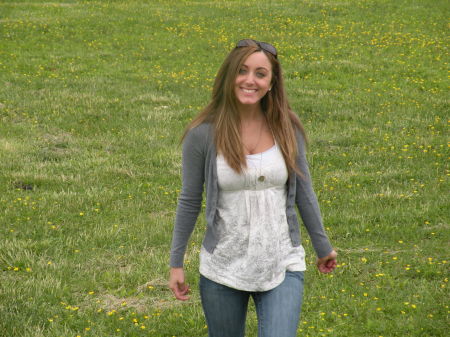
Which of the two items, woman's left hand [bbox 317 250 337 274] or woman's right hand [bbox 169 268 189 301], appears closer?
woman's right hand [bbox 169 268 189 301]

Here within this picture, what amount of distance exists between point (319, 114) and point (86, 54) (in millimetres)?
8675

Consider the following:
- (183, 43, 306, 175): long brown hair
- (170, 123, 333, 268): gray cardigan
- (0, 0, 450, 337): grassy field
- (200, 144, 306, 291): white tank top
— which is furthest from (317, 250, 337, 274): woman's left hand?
(0, 0, 450, 337): grassy field

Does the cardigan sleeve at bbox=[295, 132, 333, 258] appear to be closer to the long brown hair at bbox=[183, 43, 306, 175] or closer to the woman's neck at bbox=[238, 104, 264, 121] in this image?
the long brown hair at bbox=[183, 43, 306, 175]

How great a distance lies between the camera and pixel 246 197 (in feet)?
12.2

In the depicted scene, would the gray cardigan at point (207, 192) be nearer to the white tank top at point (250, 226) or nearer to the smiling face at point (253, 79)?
the white tank top at point (250, 226)

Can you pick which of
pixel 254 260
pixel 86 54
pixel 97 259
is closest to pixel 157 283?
pixel 97 259

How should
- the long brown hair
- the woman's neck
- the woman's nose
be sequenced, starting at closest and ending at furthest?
the long brown hair → the woman's nose → the woman's neck

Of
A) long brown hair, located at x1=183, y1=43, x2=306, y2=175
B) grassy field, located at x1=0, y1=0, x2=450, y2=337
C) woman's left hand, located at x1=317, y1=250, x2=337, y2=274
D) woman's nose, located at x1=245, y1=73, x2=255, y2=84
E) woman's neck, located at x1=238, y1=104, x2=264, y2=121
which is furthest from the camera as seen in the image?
grassy field, located at x1=0, y1=0, x2=450, y2=337

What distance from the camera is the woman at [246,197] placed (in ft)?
12.1

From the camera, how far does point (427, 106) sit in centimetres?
1557

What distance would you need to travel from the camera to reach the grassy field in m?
6.61

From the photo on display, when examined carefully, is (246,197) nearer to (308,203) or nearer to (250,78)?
(308,203)

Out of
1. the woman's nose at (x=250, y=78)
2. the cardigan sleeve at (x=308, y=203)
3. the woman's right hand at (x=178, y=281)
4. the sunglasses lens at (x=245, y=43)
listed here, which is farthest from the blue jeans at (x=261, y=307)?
the sunglasses lens at (x=245, y=43)

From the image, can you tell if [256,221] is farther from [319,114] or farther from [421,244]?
[319,114]
